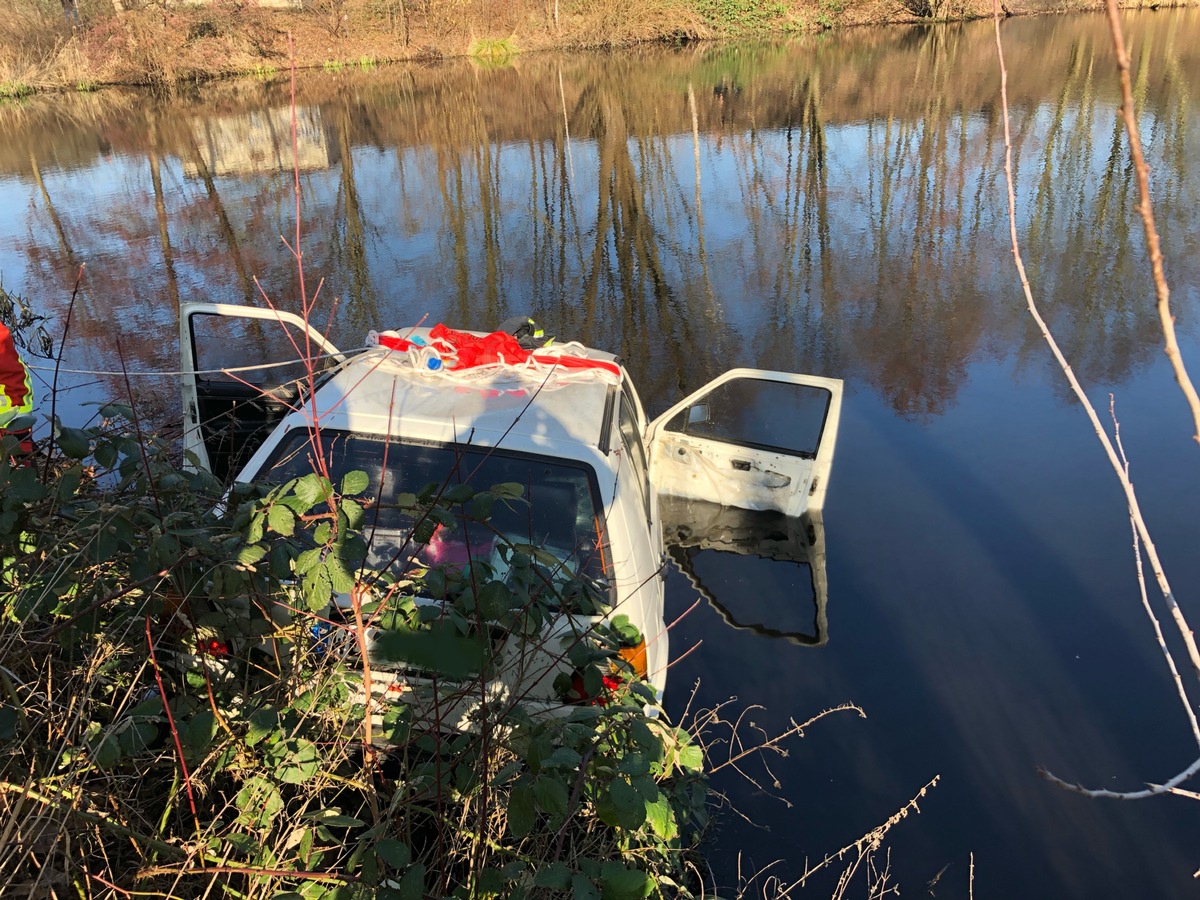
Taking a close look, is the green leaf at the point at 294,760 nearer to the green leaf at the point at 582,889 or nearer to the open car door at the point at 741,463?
the green leaf at the point at 582,889

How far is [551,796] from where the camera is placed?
1776mm

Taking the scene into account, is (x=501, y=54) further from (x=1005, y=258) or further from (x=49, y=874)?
(x=49, y=874)

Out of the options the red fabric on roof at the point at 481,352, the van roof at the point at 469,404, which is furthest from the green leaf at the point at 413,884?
the red fabric on roof at the point at 481,352

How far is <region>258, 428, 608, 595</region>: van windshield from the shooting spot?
10.9 feet

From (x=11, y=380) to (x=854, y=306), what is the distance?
9158 mm

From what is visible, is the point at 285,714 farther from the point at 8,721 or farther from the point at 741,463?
the point at 741,463

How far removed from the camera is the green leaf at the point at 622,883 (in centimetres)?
176

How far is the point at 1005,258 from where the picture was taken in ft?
40.0

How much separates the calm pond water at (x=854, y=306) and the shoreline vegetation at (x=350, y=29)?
6.21m

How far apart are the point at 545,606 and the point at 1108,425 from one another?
6.87 m

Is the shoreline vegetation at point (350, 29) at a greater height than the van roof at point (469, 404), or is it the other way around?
the shoreline vegetation at point (350, 29)

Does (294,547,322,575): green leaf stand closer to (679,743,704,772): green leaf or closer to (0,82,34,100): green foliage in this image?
(679,743,704,772): green leaf

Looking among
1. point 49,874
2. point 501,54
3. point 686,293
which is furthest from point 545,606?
point 501,54

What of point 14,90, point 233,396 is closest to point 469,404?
point 233,396
